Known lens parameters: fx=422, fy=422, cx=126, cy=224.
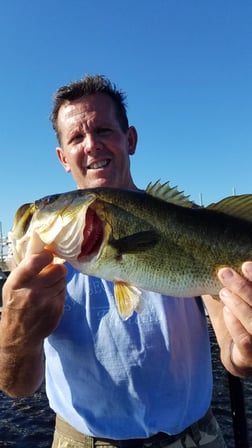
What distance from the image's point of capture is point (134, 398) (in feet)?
10.6

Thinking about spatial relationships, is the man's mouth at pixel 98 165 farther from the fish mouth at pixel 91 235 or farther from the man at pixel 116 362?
the fish mouth at pixel 91 235

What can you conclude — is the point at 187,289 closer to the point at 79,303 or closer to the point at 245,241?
the point at 245,241

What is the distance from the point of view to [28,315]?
9.43 feet

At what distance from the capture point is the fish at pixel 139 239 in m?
2.90

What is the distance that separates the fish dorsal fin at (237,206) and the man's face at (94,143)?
136 centimetres

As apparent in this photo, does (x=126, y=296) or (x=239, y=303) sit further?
(x=126, y=296)

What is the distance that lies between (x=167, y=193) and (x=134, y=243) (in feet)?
1.65

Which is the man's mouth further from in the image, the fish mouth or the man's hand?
the man's hand

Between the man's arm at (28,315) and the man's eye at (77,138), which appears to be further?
the man's eye at (77,138)

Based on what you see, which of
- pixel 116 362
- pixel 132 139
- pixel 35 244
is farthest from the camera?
pixel 132 139

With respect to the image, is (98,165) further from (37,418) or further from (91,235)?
(37,418)

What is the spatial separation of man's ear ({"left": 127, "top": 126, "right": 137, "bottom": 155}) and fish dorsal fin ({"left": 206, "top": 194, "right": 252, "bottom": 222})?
1.82 meters

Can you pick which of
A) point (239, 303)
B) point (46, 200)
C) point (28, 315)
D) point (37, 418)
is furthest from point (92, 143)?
point (37, 418)

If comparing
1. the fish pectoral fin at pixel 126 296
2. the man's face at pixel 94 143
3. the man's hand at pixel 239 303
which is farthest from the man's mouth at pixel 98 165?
the man's hand at pixel 239 303
